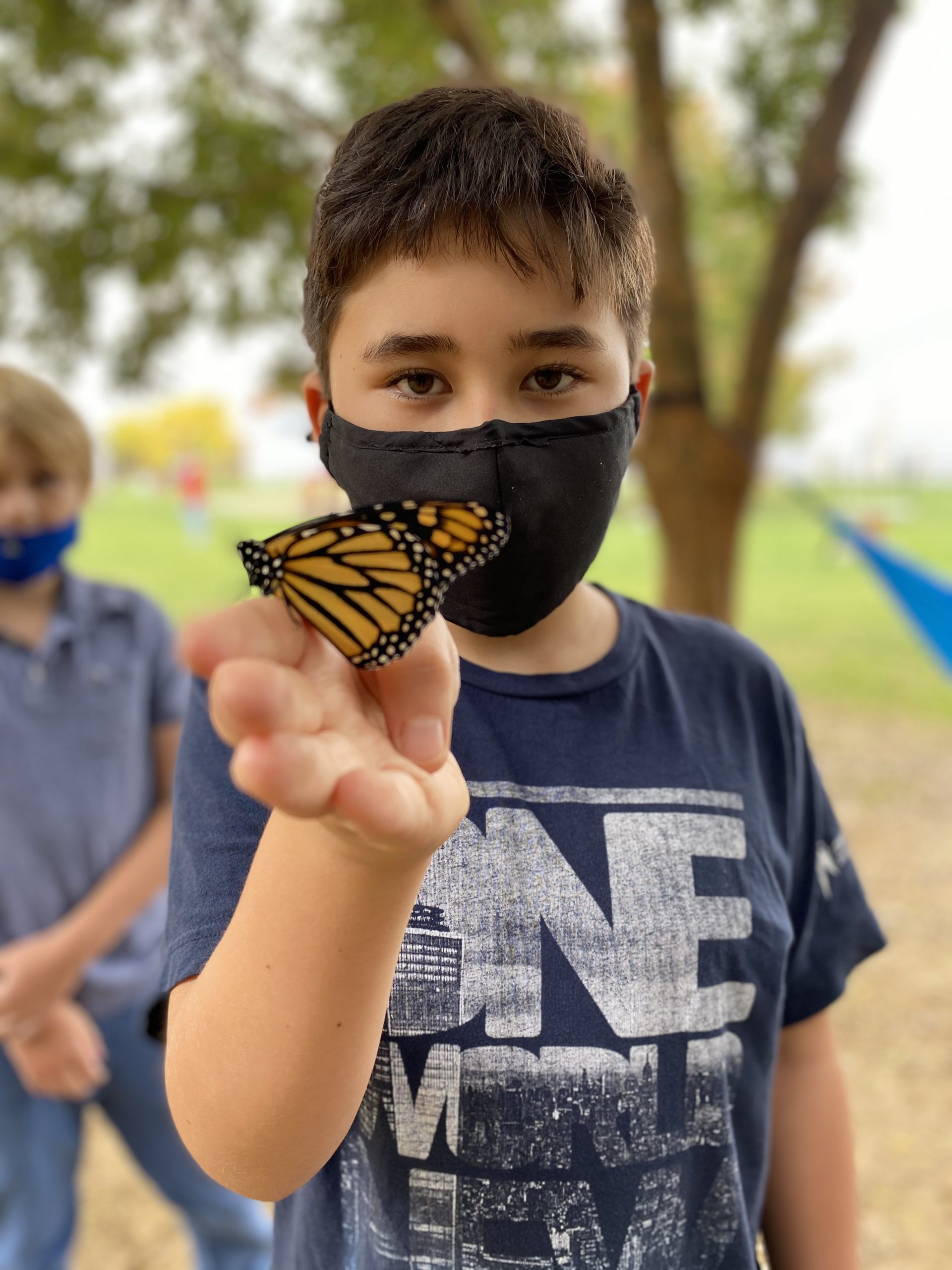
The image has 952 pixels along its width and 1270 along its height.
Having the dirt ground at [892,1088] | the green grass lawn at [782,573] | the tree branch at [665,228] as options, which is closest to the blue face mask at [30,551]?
the dirt ground at [892,1088]

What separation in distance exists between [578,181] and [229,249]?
4941 millimetres

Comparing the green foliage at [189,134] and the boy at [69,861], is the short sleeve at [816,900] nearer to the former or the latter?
the boy at [69,861]

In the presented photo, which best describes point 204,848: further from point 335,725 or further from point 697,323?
point 697,323

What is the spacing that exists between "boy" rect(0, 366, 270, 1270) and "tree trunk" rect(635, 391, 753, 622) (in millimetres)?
2260

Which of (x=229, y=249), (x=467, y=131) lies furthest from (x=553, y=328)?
(x=229, y=249)

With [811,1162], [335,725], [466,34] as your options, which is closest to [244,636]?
[335,725]

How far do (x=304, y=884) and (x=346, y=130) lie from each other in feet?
12.0

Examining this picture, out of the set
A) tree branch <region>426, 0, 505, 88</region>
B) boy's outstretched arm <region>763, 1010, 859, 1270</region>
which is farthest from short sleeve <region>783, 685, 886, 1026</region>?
tree branch <region>426, 0, 505, 88</region>

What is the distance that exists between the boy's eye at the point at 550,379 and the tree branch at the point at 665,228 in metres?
2.93

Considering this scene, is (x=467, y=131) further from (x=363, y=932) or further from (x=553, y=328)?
(x=363, y=932)

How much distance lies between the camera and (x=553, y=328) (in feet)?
3.29

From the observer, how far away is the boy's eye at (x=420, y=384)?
102cm

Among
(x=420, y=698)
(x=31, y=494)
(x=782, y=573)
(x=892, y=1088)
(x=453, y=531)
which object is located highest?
(x=782, y=573)

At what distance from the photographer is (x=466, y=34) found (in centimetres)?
385
